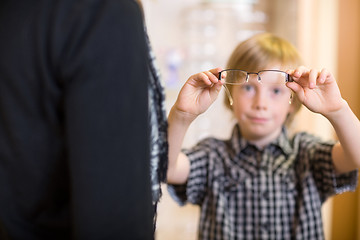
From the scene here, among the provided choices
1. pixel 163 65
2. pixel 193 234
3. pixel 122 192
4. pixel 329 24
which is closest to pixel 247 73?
pixel 122 192

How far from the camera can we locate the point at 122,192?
371 millimetres

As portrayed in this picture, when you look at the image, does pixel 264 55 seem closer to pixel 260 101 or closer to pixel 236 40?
pixel 260 101

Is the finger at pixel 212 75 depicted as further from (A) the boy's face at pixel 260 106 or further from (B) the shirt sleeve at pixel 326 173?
(B) the shirt sleeve at pixel 326 173

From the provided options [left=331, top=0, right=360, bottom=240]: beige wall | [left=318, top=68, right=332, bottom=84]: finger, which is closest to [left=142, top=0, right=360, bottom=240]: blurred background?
[left=331, top=0, right=360, bottom=240]: beige wall

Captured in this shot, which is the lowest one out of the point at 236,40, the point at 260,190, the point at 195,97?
the point at 260,190

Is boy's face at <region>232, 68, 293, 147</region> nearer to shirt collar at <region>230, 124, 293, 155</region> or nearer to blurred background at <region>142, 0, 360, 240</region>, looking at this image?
shirt collar at <region>230, 124, 293, 155</region>

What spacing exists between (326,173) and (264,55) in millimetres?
290

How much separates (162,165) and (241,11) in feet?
7.79

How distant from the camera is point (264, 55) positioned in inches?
29.1

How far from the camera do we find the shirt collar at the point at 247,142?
2.77 feet

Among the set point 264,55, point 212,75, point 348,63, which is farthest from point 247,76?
point 348,63

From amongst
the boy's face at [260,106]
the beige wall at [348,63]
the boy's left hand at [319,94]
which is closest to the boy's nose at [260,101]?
the boy's face at [260,106]

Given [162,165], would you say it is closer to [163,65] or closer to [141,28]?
[141,28]

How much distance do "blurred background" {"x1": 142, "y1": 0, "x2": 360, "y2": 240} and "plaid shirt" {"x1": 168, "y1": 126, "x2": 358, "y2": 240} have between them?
0.47ft
